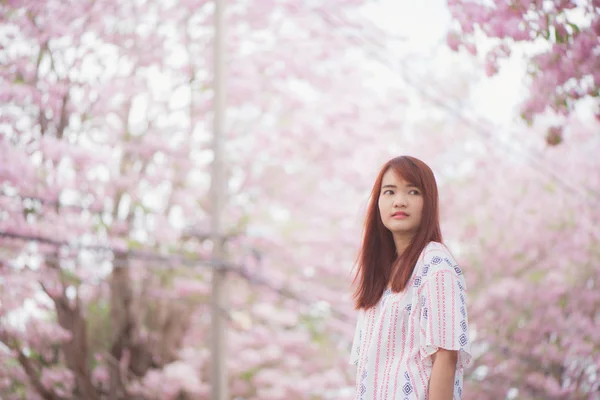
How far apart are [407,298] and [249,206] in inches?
155

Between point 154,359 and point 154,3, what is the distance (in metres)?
2.14

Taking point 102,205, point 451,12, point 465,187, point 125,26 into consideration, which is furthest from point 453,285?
point 465,187

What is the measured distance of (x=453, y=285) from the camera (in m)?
1.24

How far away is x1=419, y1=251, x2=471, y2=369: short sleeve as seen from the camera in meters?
1.21

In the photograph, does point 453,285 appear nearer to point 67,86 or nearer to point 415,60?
point 67,86

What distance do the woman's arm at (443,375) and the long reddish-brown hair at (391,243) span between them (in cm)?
15

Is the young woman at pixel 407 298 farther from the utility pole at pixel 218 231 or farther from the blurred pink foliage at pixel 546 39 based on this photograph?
the utility pole at pixel 218 231

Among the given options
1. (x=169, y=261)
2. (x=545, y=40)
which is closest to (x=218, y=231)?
A: (x=169, y=261)

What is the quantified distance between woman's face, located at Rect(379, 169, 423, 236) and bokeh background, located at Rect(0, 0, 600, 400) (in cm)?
260

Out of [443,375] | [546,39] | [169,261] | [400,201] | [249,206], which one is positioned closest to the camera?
[443,375]

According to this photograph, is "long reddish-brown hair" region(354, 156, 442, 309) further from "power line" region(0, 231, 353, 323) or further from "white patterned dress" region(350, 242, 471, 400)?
"power line" region(0, 231, 353, 323)

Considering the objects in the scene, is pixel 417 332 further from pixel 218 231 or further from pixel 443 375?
pixel 218 231

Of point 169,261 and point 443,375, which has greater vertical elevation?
point 443,375

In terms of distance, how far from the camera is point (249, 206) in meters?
5.21
